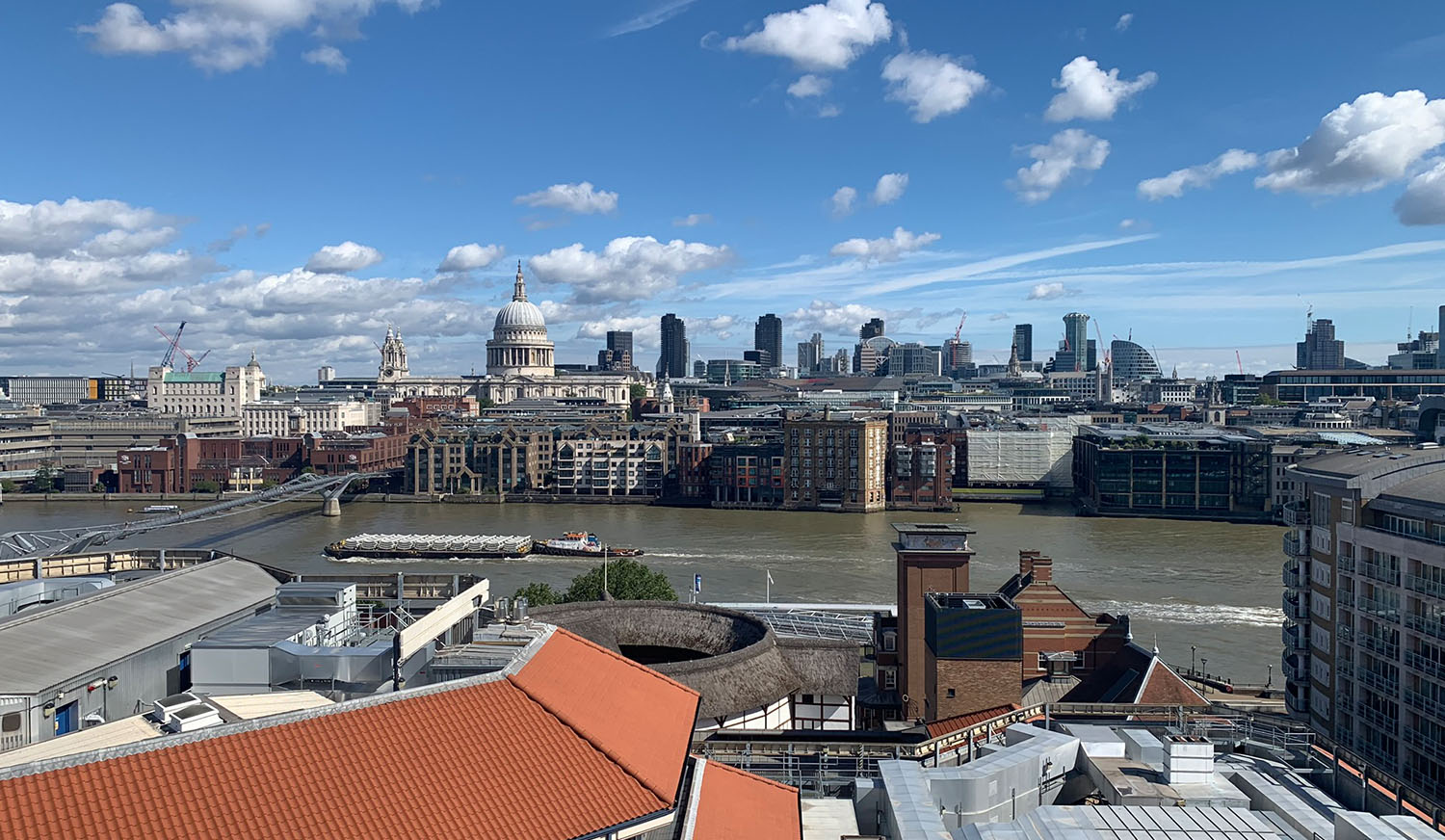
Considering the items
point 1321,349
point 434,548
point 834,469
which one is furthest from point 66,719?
point 1321,349

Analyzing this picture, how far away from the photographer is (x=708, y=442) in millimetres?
39906

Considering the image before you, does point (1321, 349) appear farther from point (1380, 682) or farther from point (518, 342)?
point (1380, 682)

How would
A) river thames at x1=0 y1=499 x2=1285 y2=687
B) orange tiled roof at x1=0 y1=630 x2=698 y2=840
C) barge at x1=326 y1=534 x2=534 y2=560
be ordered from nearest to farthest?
orange tiled roof at x1=0 y1=630 x2=698 y2=840
river thames at x1=0 y1=499 x2=1285 y2=687
barge at x1=326 y1=534 x2=534 y2=560

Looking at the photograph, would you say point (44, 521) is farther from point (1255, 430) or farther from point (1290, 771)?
point (1255, 430)

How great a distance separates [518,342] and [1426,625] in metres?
71.8

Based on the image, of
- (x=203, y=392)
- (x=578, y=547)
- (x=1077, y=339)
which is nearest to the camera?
(x=578, y=547)

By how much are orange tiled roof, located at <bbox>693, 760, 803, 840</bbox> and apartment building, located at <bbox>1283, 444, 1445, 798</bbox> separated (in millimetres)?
5437

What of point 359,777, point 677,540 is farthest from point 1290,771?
point 677,540

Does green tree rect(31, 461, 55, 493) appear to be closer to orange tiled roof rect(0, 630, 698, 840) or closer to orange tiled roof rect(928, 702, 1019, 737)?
orange tiled roof rect(928, 702, 1019, 737)

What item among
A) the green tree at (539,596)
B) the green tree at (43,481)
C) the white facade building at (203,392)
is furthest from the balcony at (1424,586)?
the white facade building at (203,392)

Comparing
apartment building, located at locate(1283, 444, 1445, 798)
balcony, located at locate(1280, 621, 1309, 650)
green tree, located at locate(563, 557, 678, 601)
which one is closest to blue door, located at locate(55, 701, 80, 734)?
green tree, located at locate(563, 557, 678, 601)

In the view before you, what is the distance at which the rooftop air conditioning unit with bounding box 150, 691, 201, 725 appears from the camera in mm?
5186

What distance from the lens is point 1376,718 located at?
8.67 metres

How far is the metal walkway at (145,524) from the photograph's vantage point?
1855cm
